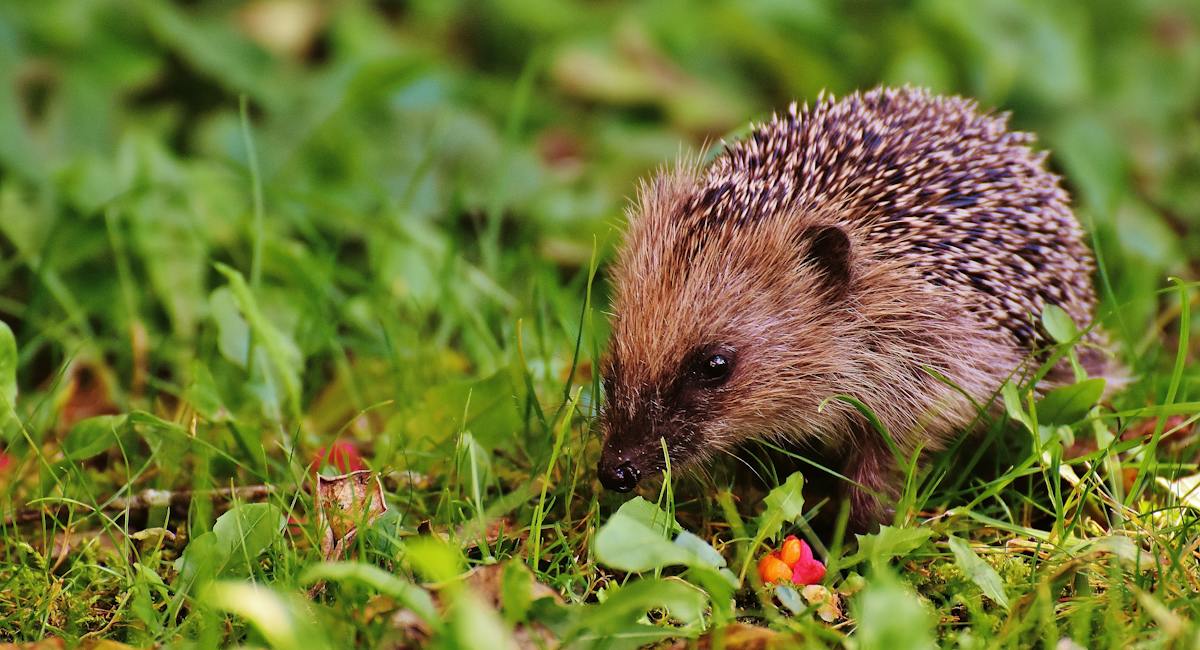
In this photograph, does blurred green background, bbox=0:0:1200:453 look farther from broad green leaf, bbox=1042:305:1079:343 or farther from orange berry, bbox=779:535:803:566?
orange berry, bbox=779:535:803:566

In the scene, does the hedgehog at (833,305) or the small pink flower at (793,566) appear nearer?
the small pink flower at (793,566)

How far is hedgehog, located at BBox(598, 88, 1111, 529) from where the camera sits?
3.96 meters

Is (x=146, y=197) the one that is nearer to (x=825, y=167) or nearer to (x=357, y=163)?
(x=357, y=163)

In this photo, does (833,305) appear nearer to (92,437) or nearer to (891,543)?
(891,543)

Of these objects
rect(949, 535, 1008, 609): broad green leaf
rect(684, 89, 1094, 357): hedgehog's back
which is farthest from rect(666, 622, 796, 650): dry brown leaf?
rect(684, 89, 1094, 357): hedgehog's back

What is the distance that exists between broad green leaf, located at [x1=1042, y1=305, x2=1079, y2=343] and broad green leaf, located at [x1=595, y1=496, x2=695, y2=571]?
5.42ft

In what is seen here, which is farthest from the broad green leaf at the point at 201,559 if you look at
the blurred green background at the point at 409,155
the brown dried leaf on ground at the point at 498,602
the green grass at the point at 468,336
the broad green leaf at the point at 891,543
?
the broad green leaf at the point at 891,543

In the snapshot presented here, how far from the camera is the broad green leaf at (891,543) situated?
11.0 ft

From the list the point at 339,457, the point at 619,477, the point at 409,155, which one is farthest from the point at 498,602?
the point at 409,155

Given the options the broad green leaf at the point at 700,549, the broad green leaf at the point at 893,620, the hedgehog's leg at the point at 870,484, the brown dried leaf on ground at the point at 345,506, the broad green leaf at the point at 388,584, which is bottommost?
the brown dried leaf on ground at the point at 345,506

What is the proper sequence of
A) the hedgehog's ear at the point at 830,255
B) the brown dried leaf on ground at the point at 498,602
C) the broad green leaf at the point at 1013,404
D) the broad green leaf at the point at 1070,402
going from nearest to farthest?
the brown dried leaf on ground at the point at 498,602 → the broad green leaf at the point at 1013,404 → the broad green leaf at the point at 1070,402 → the hedgehog's ear at the point at 830,255

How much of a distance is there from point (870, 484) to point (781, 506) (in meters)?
0.59

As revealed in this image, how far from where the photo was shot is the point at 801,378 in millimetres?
4121

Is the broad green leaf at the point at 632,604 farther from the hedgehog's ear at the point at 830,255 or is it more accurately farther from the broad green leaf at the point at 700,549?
the hedgehog's ear at the point at 830,255
